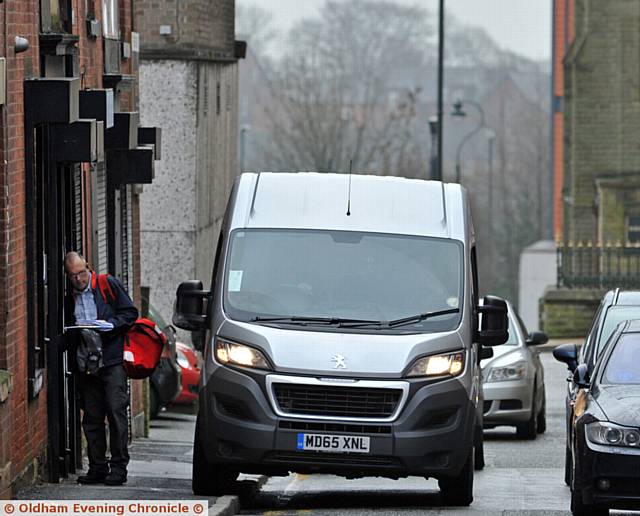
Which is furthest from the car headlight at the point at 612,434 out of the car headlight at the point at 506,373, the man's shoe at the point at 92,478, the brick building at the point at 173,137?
the brick building at the point at 173,137

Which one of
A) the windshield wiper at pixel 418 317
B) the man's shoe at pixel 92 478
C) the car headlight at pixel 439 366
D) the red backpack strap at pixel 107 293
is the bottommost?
the man's shoe at pixel 92 478

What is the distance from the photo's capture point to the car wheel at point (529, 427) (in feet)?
68.2

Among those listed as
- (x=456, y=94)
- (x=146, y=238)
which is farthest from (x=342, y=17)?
(x=146, y=238)

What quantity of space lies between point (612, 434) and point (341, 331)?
7.37ft

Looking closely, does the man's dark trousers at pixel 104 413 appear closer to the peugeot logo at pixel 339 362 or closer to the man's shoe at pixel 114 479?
the man's shoe at pixel 114 479

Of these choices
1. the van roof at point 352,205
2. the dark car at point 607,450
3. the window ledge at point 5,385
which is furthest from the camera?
the van roof at point 352,205

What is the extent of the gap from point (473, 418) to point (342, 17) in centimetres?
12058

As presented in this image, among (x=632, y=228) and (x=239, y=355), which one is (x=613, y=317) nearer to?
(x=239, y=355)

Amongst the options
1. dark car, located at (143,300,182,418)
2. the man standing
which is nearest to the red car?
dark car, located at (143,300,182,418)

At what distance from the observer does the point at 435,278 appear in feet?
44.3

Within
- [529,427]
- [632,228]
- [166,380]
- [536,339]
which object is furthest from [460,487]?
[632,228]

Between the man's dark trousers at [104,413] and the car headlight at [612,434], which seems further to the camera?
the man's dark trousers at [104,413]

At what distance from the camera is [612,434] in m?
11.6

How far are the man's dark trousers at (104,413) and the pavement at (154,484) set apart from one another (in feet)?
0.71
